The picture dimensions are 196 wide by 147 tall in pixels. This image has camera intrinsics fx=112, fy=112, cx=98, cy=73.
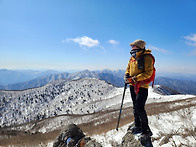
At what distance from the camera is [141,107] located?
4.55 m

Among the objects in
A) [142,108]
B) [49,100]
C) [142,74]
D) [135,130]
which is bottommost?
[49,100]

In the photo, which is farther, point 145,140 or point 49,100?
point 49,100

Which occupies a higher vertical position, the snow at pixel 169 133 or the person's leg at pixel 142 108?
the person's leg at pixel 142 108

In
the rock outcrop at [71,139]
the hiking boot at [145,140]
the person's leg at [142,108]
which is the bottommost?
the rock outcrop at [71,139]

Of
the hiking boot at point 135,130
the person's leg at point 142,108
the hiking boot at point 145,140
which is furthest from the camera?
the hiking boot at point 135,130

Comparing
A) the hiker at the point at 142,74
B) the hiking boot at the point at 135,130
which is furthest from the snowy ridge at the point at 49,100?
the hiker at the point at 142,74

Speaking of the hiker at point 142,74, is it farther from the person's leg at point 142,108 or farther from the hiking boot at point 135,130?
the hiking boot at point 135,130

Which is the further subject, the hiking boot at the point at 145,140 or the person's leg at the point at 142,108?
the person's leg at the point at 142,108

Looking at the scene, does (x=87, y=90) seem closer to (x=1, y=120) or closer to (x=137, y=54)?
(x=1, y=120)

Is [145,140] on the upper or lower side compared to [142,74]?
lower

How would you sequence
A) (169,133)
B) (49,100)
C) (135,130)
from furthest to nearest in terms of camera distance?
(49,100)
(169,133)
(135,130)

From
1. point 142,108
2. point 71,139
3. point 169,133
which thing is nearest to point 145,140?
point 142,108

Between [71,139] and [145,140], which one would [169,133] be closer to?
[145,140]

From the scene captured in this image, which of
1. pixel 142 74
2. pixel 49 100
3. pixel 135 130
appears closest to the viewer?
pixel 142 74
